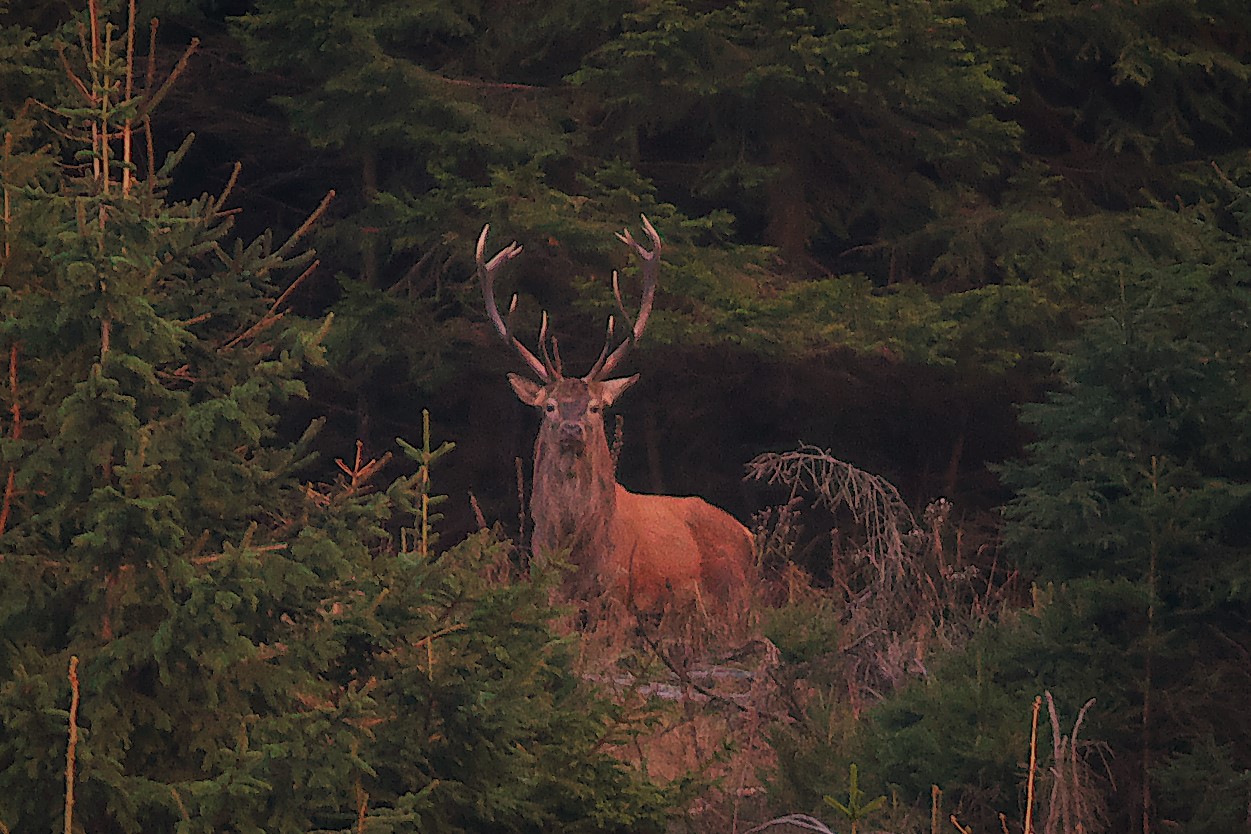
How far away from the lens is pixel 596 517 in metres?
10.3

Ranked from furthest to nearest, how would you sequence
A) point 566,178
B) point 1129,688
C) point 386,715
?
1. point 566,178
2. point 1129,688
3. point 386,715

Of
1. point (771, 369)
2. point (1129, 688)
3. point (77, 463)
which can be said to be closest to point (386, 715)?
point (77, 463)

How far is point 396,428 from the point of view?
13.6 metres

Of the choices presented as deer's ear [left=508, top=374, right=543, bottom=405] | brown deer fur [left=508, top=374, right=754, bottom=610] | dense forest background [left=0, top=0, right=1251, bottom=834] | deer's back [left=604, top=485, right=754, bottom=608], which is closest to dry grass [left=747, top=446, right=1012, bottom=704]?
dense forest background [left=0, top=0, right=1251, bottom=834]

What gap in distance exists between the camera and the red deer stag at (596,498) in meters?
10.1

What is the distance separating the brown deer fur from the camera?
1011 centimetres

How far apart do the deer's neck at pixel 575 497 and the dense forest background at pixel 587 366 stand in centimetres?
99

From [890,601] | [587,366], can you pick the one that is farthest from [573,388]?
[587,366]

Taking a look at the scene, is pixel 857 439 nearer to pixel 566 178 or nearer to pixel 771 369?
pixel 771 369

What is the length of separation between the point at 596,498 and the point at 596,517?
0.12 m

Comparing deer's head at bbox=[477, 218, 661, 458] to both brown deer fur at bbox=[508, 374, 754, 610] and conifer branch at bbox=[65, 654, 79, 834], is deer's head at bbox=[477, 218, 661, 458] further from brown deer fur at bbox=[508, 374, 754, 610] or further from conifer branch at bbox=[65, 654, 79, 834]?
conifer branch at bbox=[65, 654, 79, 834]

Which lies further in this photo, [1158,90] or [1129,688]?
[1158,90]

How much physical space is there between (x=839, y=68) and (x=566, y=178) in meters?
2.31

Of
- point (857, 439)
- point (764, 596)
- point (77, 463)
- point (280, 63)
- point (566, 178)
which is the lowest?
point (857, 439)
